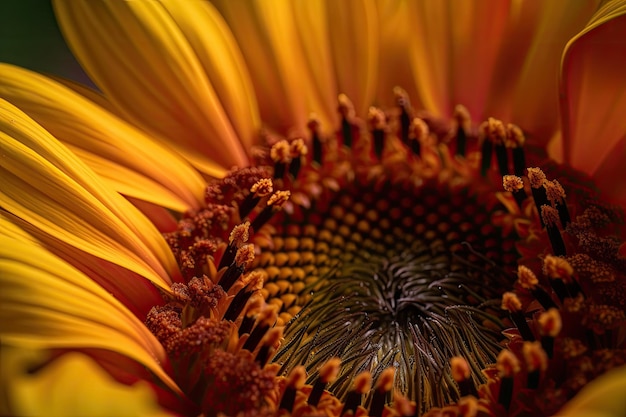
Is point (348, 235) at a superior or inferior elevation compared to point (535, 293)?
superior

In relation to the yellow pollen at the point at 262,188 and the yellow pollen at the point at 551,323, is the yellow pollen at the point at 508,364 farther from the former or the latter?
the yellow pollen at the point at 262,188

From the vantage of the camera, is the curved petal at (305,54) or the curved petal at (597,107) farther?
the curved petal at (305,54)

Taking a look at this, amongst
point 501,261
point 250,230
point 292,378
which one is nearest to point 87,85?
point 250,230

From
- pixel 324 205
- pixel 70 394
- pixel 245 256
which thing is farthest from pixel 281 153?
pixel 70 394

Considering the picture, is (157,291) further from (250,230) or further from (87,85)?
(87,85)

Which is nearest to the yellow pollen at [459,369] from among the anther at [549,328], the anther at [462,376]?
the anther at [462,376]

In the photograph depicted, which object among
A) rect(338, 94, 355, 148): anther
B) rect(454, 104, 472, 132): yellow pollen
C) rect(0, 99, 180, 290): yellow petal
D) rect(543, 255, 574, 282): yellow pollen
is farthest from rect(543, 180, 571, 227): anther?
rect(0, 99, 180, 290): yellow petal
